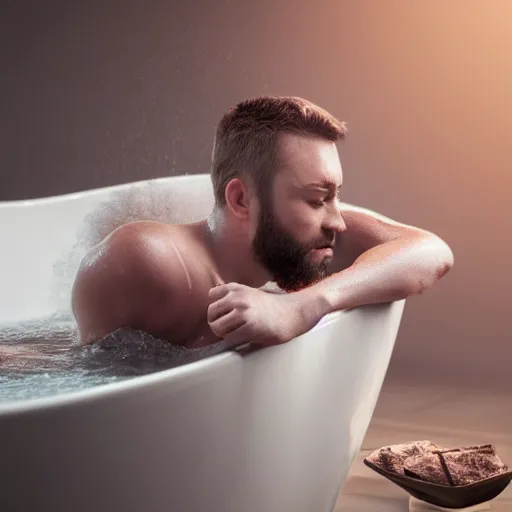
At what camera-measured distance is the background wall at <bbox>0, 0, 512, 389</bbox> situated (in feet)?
9.45

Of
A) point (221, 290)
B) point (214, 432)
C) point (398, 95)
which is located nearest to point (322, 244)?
point (221, 290)

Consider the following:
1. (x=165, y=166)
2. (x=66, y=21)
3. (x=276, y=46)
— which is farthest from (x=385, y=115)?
(x=66, y=21)

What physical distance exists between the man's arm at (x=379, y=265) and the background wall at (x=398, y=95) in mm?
981

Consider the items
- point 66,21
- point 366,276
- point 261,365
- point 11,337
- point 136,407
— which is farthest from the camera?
point 66,21

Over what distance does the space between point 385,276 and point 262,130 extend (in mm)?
351

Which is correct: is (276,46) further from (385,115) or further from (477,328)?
(477,328)

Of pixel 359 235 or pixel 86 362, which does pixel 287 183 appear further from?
pixel 86 362

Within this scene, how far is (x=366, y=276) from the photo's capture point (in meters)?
1.63

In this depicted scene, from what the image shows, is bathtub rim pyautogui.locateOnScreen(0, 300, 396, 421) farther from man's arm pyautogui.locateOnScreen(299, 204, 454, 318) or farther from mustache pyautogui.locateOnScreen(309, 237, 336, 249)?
mustache pyautogui.locateOnScreen(309, 237, 336, 249)

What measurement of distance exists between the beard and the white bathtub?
0.55 feet

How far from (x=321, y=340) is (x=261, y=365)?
0.17 metres

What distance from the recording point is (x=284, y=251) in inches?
70.3

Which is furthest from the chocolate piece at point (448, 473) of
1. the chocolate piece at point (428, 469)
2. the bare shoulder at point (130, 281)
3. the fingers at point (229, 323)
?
the fingers at point (229, 323)

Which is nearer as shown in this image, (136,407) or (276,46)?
(136,407)
